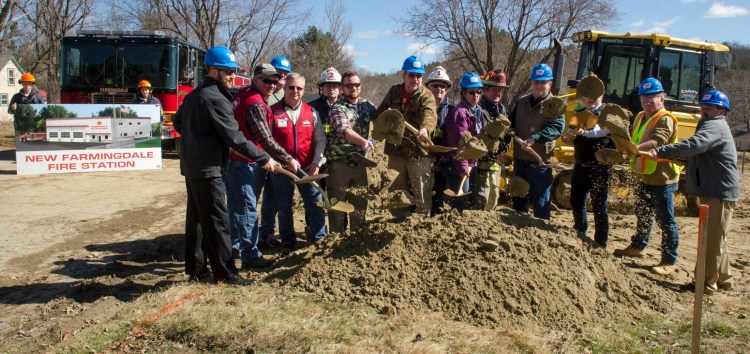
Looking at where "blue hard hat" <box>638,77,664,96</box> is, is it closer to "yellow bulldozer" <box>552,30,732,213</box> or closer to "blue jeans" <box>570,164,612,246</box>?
"blue jeans" <box>570,164,612,246</box>

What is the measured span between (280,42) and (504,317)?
72.9 ft

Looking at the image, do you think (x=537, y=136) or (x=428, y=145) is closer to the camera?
(x=428, y=145)

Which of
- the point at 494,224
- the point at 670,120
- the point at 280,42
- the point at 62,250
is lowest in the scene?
the point at 62,250

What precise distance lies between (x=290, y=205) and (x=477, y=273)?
2.05 m

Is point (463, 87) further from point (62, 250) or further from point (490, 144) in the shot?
point (62, 250)

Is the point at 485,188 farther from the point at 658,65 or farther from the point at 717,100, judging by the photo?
the point at 658,65

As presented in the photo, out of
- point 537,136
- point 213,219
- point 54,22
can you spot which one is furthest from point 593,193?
point 54,22

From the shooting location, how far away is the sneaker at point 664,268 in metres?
5.37

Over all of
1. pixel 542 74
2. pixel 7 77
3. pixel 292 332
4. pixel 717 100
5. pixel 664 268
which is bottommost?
pixel 292 332

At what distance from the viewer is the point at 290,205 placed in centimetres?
566

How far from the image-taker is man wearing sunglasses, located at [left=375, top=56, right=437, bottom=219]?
205 inches

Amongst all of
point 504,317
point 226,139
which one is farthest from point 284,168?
point 504,317

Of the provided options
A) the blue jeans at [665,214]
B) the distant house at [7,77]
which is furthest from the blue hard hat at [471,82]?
the distant house at [7,77]

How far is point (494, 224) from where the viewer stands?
4.93 meters
